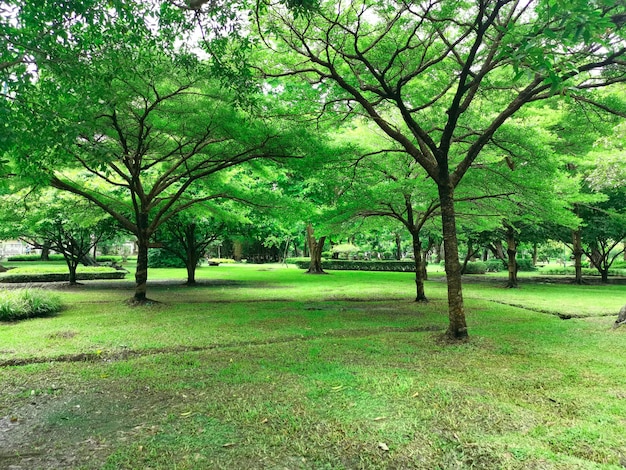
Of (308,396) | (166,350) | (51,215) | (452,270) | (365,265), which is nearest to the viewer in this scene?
(308,396)

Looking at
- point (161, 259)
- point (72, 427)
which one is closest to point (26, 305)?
point (72, 427)

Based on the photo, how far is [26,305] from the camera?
30.0 ft

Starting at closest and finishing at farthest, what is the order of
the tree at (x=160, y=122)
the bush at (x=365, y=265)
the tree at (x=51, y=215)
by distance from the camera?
the tree at (x=160, y=122) → the tree at (x=51, y=215) → the bush at (x=365, y=265)

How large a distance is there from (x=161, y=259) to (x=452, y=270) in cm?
2926

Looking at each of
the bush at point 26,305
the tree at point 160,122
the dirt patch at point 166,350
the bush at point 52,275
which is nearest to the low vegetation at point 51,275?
the bush at point 52,275

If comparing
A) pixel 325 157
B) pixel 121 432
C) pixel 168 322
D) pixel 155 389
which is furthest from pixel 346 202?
pixel 121 432

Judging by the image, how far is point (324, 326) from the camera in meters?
8.22

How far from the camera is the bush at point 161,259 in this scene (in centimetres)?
3077

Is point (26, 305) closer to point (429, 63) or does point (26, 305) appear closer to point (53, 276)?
point (429, 63)

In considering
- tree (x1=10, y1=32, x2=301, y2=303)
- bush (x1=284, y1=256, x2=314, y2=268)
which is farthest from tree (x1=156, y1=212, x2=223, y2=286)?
bush (x1=284, y1=256, x2=314, y2=268)

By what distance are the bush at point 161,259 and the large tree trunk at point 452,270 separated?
27.3m

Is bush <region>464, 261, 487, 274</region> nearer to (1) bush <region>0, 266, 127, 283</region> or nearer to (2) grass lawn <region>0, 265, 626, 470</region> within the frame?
(2) grass lawn <region>0, 265, 626, 470</region>

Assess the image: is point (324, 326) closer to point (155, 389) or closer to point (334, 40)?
point (155, 389)

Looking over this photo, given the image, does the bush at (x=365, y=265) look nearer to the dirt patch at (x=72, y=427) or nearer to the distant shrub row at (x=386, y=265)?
the distant shrub row at (x=386, y=265)
